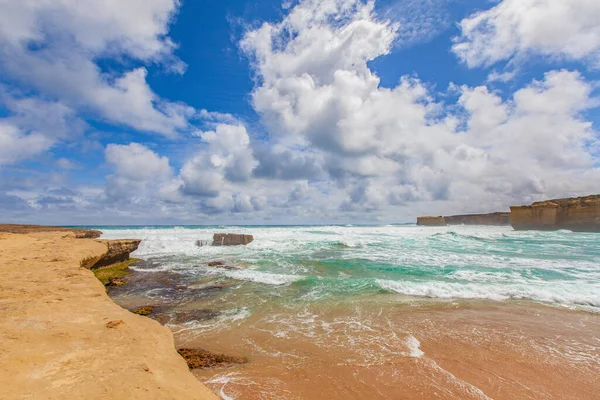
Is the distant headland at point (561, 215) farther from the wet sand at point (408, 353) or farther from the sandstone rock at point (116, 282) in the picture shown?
the sandstone rock at point (116, 282)

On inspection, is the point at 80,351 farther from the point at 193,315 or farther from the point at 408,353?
the point at 408,353

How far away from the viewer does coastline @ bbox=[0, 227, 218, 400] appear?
2.77 m

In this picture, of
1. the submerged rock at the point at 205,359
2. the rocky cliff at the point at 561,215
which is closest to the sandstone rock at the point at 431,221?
the rocky cliff at the point at 561,215

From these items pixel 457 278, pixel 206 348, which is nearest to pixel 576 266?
pixel 457 278

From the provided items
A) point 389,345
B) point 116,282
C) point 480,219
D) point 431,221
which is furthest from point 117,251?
point 480,219

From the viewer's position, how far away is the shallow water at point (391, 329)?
4.64 metres

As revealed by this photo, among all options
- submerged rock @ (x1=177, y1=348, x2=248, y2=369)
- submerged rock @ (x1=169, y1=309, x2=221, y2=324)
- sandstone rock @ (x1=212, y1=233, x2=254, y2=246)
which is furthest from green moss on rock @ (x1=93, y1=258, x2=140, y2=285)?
sandstone rock @ (x1=212, y1=233, x2=254, y2=246)

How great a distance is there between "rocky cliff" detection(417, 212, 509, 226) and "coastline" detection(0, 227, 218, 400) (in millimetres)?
108313

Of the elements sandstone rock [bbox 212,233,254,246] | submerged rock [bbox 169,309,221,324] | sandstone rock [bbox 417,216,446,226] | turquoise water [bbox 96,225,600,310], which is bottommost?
submerged rock [bbox 169,309,221,324]

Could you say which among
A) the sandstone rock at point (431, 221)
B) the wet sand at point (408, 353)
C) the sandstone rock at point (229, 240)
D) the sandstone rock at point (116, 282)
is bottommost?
the wet sand at point (408, 353)

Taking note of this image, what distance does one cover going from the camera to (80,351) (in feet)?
11.6

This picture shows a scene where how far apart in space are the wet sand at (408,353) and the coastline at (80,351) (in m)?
1.28

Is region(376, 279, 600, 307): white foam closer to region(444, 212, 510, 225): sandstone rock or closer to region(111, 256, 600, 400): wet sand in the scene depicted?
region(111, 256, 600, 400): wet sand

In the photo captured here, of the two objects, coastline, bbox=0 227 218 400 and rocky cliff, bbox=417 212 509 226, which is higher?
rocky cliff, bbox=417 212 509 226
